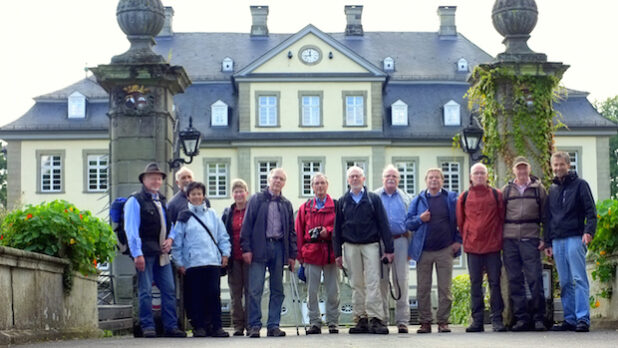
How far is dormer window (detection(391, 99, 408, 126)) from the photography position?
53281mm

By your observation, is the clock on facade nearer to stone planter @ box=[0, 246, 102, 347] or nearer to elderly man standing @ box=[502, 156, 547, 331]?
stone planter @ box=[0, 246, 102, 347]

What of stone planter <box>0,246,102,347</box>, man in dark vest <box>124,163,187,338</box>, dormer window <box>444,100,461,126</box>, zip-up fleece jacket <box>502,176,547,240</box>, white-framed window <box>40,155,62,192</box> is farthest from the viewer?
dormer window <box>444,100,461,126</box>

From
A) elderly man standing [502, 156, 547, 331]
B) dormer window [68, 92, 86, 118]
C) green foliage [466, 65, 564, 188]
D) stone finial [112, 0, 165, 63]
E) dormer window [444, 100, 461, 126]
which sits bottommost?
elderly man standing [502, 156, 547, 331]

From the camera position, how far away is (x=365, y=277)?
12.2 meters

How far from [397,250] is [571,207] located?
183 cm

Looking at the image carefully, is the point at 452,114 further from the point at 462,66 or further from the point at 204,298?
the point at 204,298

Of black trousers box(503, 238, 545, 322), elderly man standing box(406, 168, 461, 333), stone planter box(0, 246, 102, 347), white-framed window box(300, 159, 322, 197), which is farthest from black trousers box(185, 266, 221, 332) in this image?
white-framed window box(300, 159, 322, 197)

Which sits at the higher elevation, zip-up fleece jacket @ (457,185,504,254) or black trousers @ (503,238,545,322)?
zip-up fleece jacket @ (457,185,504,254)

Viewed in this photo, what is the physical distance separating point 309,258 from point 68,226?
2.39 meters

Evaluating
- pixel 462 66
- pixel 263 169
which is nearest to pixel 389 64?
pixel 462 66

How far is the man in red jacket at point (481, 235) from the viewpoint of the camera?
1227 cm

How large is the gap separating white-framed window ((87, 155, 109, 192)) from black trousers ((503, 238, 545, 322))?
41544 mm

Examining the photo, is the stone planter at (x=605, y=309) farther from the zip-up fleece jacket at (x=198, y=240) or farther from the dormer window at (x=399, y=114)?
the dormer window at (x=399, y=114)

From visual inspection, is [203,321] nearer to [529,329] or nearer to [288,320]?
[529,329]
